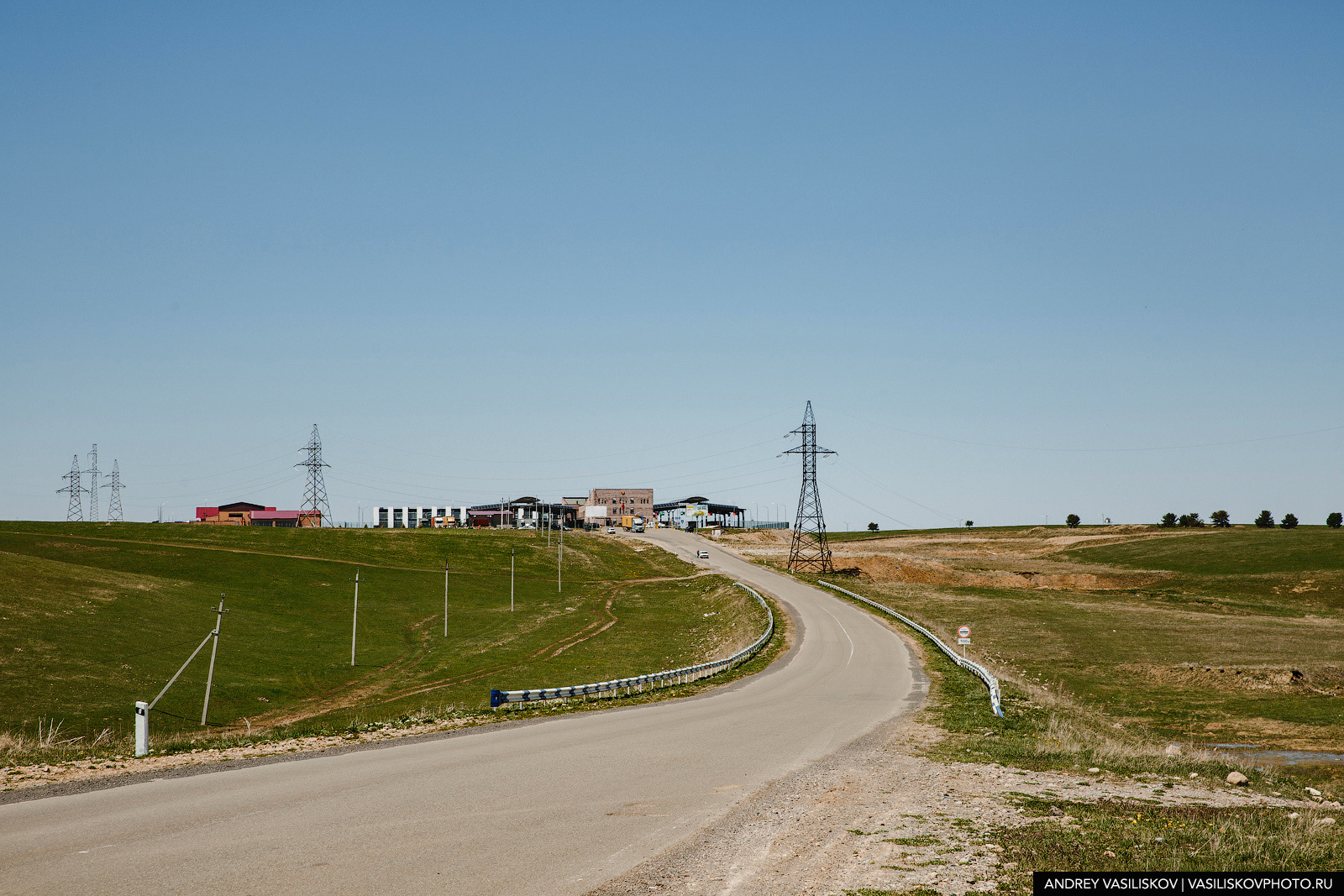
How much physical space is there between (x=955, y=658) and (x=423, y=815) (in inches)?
1467

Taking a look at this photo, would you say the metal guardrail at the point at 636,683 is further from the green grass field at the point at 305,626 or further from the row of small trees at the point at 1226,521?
the row of small trees at the point at 1226,521

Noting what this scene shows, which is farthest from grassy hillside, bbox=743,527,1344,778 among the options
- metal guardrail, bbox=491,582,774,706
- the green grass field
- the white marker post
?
the white marker post

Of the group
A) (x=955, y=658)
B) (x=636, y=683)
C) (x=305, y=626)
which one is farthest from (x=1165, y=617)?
(x=305, y=626)

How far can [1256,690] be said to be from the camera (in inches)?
1698

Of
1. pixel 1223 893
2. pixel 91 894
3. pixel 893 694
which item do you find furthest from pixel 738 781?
pixel 893 694

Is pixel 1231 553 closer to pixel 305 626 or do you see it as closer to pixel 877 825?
pixel 305 626

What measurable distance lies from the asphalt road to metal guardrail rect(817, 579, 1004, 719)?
743 cm

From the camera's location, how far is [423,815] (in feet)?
50.6

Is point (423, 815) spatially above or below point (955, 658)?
above

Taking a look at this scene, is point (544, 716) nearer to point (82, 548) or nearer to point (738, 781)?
point (738, 781)

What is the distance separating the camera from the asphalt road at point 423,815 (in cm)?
1215

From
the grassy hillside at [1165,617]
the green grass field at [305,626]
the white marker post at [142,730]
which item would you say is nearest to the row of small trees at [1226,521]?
the grassy hillside at [1165,617]

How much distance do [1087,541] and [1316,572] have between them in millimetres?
50545

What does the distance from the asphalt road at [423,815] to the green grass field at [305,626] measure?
21.1 metres
